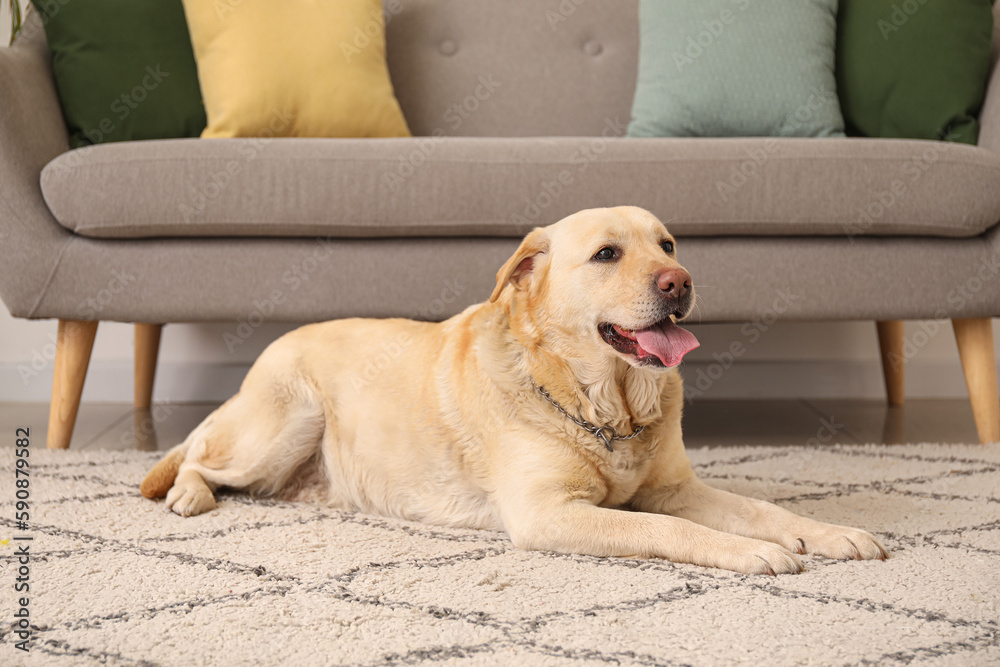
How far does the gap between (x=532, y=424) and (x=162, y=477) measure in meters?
0.91

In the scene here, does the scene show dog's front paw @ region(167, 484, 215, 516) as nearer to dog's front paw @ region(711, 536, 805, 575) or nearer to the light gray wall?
dog's front paw @ region(711, 536, 805, 575)

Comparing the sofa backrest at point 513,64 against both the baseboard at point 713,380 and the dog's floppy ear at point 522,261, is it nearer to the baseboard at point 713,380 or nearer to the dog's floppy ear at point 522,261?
the baseboard at point 713,380

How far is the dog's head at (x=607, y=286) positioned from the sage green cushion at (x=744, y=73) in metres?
1.22

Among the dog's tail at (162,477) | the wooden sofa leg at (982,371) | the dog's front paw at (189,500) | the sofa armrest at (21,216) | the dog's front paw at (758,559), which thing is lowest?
the dog's tail at (162,477)

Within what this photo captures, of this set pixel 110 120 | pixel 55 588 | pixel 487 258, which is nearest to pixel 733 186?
pixel 487 258

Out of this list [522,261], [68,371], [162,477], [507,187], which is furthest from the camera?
[68,371]

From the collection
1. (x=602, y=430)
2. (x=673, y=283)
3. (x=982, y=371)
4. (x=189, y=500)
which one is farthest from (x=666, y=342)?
(x=982, y=371)

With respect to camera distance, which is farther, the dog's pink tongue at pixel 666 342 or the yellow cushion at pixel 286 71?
the yellow cushion at pixel 286 71

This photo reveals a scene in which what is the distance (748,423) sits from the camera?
287 centimetres

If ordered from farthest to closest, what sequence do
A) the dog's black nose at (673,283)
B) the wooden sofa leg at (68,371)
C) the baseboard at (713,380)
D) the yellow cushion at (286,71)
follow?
the baseboard at (713,380), the yellow cushion at (286,71), the wooden sofa leg at (68,371), the dog's black nose at (673,283)

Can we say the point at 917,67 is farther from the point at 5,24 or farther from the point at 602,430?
the point at 5,24

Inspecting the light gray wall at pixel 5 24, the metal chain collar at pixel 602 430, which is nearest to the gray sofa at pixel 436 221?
the metal chain collar at pixel 602 430

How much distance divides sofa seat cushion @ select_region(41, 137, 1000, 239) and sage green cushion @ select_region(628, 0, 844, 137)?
502 mm

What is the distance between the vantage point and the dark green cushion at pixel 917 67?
2480 mm
